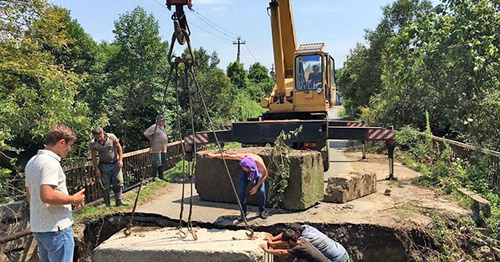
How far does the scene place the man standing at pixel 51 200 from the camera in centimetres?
352

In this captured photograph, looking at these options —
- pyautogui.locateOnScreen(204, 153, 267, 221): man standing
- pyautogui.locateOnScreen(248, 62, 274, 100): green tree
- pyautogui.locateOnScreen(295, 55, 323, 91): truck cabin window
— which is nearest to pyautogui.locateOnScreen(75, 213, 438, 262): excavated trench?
pyautogui.locateOnScreen(204, 153, 267, 221): man standing

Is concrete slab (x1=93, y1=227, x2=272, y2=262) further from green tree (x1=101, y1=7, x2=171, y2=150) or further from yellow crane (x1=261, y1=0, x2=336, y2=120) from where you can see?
green tree (x1=101, y1=7, x2=171, y2=150)

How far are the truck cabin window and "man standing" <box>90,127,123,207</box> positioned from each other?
5455mm

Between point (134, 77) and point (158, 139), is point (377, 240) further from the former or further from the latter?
point (134, 77)

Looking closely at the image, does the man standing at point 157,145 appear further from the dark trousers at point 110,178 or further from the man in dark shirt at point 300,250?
the man in dark shirt at point 300,250

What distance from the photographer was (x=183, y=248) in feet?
15.0

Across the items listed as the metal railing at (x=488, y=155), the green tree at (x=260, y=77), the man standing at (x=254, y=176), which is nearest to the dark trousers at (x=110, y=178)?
the man standing at (x=254, y=176)

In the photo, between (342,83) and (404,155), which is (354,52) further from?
(404,155)

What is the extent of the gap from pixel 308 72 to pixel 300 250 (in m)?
6.86

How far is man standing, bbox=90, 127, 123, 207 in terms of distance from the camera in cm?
681

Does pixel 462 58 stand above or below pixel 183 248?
above

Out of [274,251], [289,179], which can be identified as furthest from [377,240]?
[274,251]

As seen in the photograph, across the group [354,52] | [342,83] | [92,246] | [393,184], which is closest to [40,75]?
[92,246]

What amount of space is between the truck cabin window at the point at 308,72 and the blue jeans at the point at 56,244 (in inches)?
312
